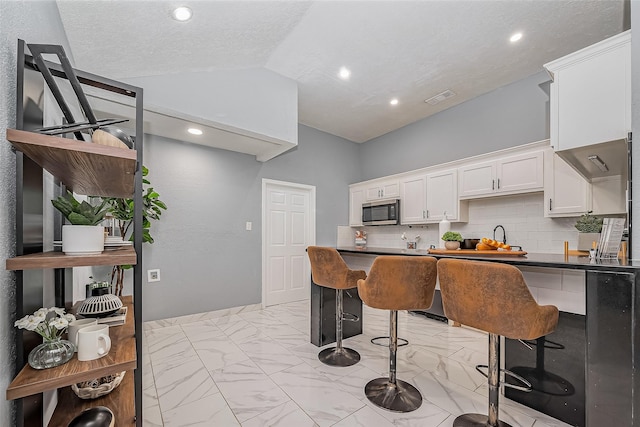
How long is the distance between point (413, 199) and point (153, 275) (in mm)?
3785

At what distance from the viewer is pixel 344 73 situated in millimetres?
3385

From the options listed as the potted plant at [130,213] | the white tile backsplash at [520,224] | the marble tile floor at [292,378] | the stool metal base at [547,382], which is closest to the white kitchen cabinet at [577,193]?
the white tile backsplash at [520,224]

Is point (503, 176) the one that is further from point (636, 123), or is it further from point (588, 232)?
point (636, 123)

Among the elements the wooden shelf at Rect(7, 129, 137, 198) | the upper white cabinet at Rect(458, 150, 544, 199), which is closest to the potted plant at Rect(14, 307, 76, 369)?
the wooden shelf at Rect(7, 129, 137, 198)

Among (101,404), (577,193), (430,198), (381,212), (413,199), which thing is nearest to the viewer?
(101,404)

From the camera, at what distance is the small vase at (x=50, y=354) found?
2.70 feet

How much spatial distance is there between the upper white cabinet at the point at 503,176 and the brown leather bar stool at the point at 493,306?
2.26 m

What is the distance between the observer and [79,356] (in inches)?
35.7

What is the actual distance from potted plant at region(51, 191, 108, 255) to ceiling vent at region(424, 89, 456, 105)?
4.11 m

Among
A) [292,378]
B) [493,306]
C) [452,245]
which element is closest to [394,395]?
[292,378]

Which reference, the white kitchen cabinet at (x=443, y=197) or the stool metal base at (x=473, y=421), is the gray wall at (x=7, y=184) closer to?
the stool metal base at (x=473, y=421)

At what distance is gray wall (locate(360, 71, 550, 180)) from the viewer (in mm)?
3391

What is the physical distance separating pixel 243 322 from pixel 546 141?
13.7 feet

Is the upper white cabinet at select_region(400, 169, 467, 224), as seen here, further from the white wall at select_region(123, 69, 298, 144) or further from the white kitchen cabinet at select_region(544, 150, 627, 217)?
the white wall at select_region(123, 69, 298, 144)
